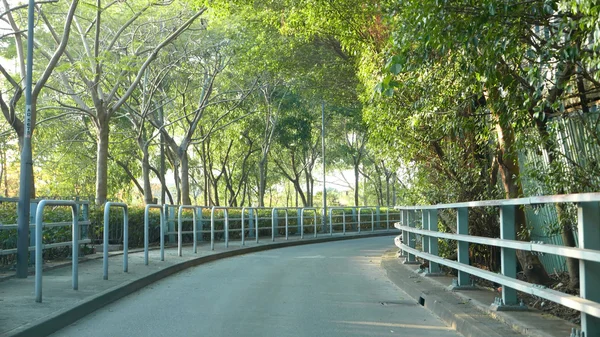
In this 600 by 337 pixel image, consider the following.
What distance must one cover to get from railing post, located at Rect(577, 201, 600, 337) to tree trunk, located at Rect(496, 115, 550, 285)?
154 inches

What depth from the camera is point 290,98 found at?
35.0 m

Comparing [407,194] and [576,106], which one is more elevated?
[576,106]

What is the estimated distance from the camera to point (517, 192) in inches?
384

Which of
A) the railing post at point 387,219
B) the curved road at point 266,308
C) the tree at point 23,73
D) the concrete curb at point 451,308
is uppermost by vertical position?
the tree at point 23,73

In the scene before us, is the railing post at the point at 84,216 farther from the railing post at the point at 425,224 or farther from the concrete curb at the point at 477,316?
the concrete curb at the point at 477,316

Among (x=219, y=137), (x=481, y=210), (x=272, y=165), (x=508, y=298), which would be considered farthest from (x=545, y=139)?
(x=272, y=165)

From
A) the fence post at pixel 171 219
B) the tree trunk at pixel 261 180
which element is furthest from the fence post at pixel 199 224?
the tree trunk at pixel 261 180

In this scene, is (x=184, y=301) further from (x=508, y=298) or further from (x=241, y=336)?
(x=508, y=298)

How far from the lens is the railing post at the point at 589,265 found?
4535mm

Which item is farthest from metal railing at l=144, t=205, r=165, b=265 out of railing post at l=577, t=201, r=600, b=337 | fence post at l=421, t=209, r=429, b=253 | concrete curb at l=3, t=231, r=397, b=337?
railing post at l=577, t=201, r=600, b=337

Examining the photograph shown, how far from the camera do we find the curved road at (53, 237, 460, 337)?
265 inches

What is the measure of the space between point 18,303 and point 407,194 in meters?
8.13

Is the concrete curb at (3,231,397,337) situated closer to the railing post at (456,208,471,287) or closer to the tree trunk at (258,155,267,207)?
the railing post at (456,208,471,287)

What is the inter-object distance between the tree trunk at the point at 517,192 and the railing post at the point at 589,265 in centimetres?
391
